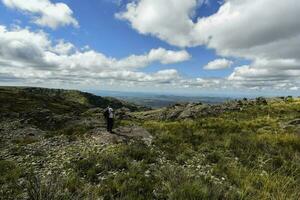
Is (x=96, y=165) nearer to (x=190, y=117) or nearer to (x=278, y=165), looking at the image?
(x=278, y=165)

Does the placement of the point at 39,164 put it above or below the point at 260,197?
below

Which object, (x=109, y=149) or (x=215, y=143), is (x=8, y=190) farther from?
(x=215, y=143)

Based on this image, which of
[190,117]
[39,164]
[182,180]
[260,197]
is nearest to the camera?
[260,197]

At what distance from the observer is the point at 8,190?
984 cm

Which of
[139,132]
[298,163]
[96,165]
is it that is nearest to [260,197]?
[298,163]

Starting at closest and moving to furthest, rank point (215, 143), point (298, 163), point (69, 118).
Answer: point (298, 163) → point (215, 143) → point (69, 118)

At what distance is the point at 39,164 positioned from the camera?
13867 mm

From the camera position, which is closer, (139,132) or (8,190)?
(8,190)

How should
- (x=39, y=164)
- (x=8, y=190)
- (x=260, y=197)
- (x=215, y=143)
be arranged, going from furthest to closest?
(x=215, y=143) → (x=39, y=164) → (x=8, y=190) → (x=260, y=197)

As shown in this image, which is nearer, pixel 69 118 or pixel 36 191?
pixel 36 191

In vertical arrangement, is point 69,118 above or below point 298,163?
below

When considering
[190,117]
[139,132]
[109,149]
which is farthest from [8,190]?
[190,117]

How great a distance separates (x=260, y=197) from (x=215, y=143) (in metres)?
9.79

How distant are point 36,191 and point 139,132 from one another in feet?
57.4
